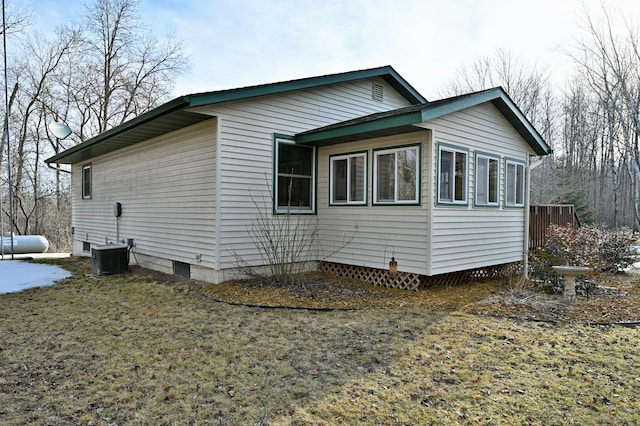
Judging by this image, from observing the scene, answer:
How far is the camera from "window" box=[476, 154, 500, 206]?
794 cm

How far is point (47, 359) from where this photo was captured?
3.98 m

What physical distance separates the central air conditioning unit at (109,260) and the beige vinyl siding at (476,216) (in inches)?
262

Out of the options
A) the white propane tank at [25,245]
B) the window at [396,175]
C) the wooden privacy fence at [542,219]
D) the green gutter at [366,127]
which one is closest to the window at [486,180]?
the window at [396,175]

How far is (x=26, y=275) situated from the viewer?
30.4 feet

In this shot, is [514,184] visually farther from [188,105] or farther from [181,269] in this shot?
[181,269]

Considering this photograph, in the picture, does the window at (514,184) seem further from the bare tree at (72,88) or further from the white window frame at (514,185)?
the bare tree at (72,88)

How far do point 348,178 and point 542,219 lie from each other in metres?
6.43

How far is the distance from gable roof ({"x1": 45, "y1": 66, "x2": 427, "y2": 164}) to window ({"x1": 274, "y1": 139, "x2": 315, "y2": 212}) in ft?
3.79

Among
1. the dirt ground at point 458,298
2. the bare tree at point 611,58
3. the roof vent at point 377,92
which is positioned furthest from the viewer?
the bare tree at point 611,58

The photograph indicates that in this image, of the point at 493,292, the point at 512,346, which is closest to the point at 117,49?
the point at 493,292

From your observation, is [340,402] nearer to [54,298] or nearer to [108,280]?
[54,298]

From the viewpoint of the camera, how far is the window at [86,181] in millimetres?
13273

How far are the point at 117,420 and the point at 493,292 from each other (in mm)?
6284

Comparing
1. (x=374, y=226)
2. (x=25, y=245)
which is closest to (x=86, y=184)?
(x=25, y=245)
